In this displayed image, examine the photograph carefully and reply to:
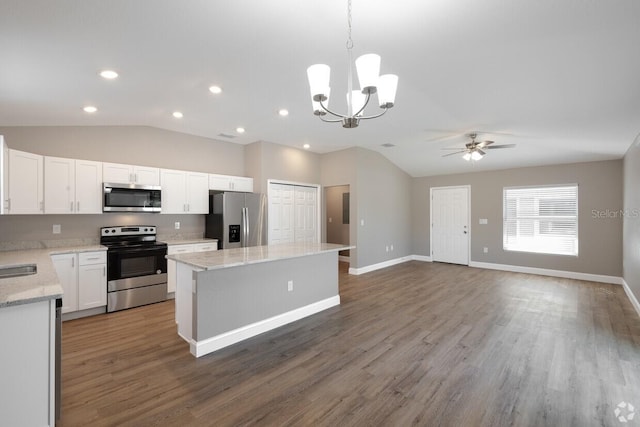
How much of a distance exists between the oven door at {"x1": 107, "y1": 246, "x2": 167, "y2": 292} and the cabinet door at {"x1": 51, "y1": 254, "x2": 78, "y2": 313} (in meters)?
0.35

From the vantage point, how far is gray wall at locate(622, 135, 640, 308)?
4032 mm

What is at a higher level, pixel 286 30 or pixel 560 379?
pixel 286 30

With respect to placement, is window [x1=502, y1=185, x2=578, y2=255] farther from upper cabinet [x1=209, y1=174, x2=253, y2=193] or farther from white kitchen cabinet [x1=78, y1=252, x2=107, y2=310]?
white kitchen cabinet [x1=78, y1=252, x2=107, y2=310]

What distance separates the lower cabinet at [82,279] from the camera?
3.64m

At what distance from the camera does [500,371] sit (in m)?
2.58

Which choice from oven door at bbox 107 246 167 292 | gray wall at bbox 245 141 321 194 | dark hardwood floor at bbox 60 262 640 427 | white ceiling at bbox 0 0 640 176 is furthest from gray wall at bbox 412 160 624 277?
oven door at bbox 107 246 167 292

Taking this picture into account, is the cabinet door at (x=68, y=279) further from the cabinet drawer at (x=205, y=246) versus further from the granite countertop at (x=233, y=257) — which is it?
the granite countertop at (x=233, y=257)

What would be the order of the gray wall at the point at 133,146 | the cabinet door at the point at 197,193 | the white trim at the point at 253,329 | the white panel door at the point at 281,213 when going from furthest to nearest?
the white panel door at the point at 281,213
the cabinet door at the point at 197,193
the gray wall at the point at 133,146
the white trim at the point at 253,329

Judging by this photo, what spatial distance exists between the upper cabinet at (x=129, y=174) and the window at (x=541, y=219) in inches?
283

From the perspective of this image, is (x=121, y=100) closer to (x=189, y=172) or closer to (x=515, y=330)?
(x=189, y=172)

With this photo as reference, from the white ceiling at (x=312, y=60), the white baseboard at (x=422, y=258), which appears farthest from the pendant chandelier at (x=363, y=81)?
the white baseboard at (x=422, y=258)

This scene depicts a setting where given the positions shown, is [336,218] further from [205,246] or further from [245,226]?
[205,246]

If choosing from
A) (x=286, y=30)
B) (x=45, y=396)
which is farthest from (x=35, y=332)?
(x=286, y=30)

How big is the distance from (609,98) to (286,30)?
3.38 m
